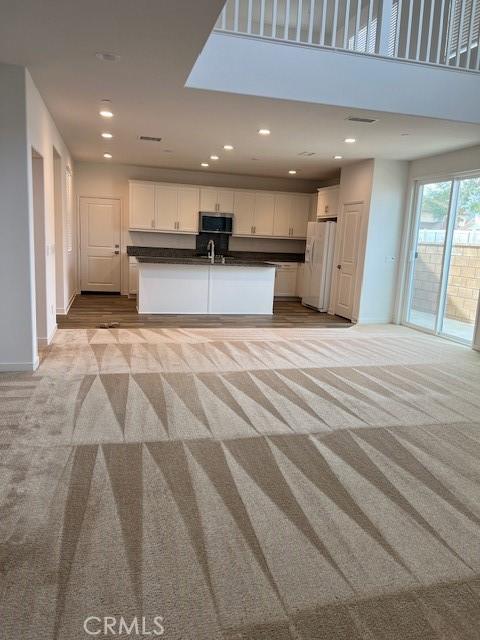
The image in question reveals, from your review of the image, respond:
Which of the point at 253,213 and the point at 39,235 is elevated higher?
the point at 253,213

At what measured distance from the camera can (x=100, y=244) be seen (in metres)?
9.38

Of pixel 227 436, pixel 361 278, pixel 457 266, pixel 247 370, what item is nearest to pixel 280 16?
pixel 361 278

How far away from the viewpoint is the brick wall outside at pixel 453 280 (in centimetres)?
620

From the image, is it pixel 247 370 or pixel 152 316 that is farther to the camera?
pixel 152 316

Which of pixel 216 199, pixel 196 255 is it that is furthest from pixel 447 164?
pixel 196 255

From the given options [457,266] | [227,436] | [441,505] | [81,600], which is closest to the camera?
[81,600]

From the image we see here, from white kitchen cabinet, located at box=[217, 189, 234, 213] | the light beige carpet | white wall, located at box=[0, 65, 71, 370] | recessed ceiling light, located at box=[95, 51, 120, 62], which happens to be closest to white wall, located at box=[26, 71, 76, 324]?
white wall, located at box=[0, 65, 71, 370]

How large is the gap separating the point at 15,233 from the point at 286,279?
6572 millimetres

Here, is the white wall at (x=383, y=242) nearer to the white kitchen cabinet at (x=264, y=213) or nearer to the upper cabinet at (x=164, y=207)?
the white kitchen cabinet at (x=264, y=213)

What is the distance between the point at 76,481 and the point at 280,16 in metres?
7.99

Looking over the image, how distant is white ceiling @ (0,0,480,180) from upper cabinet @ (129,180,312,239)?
726 mm

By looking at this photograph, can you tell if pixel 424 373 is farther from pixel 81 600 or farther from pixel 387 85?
pixel 81 600

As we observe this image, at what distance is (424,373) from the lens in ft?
15.9

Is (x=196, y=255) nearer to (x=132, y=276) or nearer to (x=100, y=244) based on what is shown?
(x=132, y=276)
